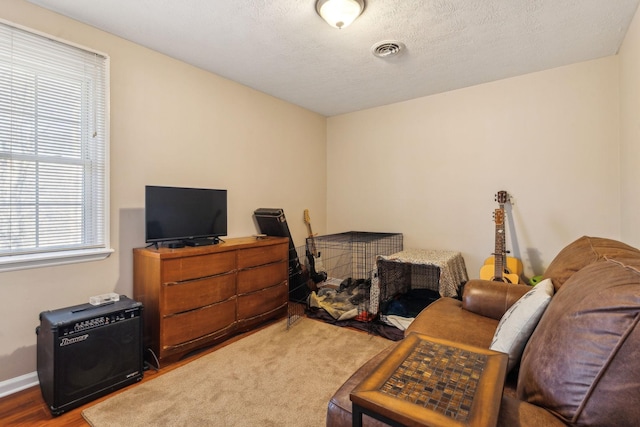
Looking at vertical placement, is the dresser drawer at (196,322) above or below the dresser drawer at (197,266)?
below

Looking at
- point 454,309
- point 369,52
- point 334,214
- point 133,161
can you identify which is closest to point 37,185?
point 133,161

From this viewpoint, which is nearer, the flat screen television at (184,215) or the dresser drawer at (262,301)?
the flat screen television at (184,215)

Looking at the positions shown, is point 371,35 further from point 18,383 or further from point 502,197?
point 18,383

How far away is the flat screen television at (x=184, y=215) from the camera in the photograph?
2.32 meters

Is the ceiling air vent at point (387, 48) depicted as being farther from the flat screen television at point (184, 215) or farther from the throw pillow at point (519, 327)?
the throw pillow at point (519, 327)

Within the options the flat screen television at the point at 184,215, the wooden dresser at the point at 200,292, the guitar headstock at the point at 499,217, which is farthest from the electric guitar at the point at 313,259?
the guitar headstock at the point at 499,217

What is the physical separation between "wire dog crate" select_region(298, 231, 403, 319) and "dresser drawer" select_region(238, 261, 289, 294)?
0.80 metres

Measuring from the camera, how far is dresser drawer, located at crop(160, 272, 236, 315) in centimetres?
220

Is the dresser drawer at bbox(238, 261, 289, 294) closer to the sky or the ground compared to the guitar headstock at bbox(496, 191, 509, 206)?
closer to the ground

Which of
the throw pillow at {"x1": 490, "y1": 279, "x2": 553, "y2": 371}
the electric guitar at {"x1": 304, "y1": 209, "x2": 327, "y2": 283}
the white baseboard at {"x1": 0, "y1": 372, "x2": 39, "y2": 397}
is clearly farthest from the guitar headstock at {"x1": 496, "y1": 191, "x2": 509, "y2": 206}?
the white baseboard at {"x1": 0, "y1": 372, "x2": 39, "y2": 397}

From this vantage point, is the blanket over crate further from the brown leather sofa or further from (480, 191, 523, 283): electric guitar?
the brown leather sofa

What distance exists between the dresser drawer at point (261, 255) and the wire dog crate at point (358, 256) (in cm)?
74

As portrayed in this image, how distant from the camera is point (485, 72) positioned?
117 inches

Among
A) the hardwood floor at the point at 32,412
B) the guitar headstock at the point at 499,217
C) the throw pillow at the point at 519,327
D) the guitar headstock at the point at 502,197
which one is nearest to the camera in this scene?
the throw pillow at the point at 519,327
